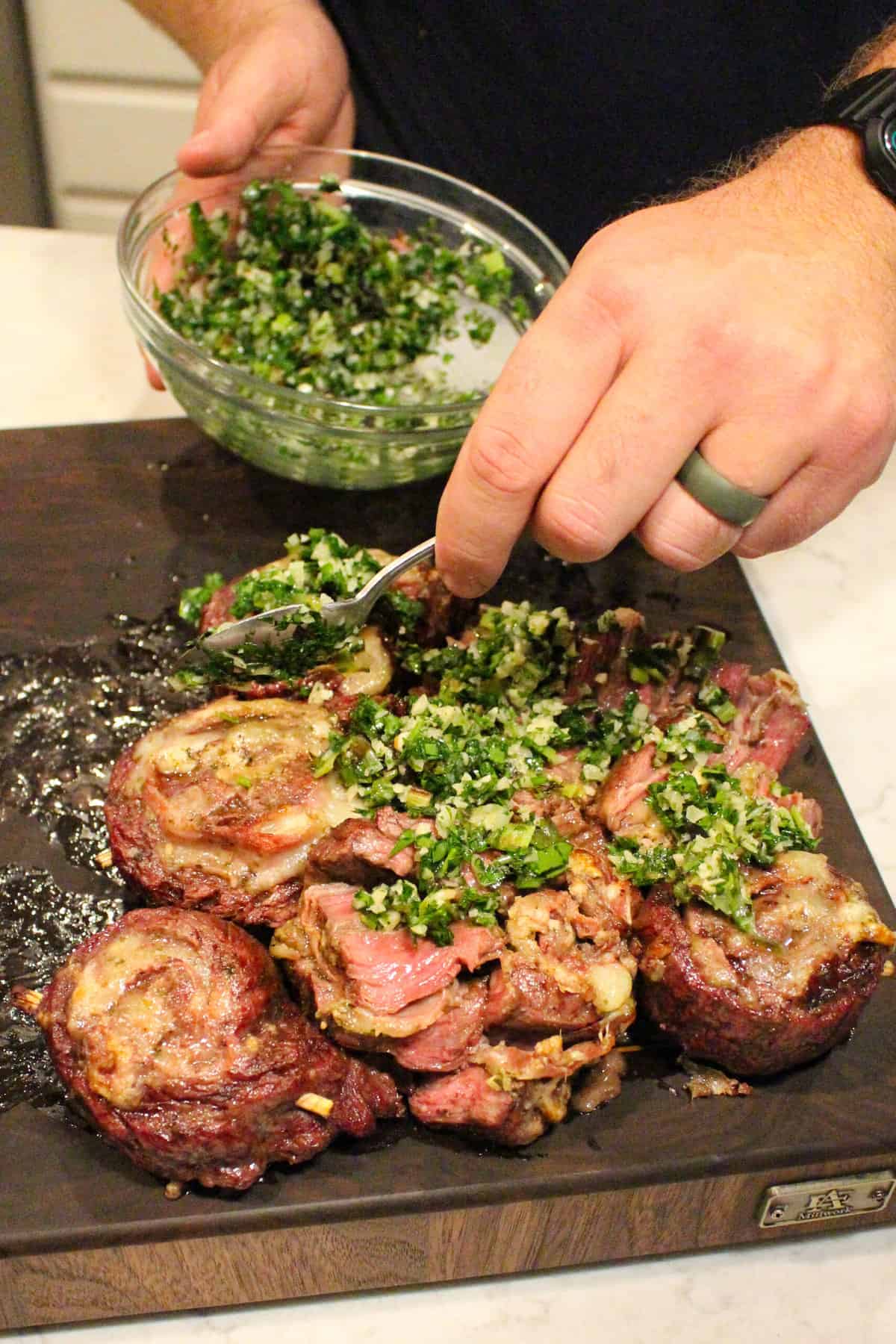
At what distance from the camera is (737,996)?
2.35 m

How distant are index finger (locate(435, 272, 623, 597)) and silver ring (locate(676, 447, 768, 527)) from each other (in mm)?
233

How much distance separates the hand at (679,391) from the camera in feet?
7.47

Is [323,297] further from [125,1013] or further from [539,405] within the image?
[125,1013]

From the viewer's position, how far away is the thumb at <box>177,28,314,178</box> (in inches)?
137

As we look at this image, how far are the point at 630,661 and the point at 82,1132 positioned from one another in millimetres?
1578

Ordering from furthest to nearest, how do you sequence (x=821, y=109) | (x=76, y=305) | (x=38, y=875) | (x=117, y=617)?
(x=76, y=305)
(x=117, y=617)
(x=821, y=109)
(x=38, y=875)

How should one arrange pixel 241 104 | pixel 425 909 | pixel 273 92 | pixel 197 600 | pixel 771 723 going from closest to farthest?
pixel 425 909 → pixel 771 723 → pixel 197 600 → pixel 241 104 → pixel 273 92

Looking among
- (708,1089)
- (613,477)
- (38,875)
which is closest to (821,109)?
(613,477)

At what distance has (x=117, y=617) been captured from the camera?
3234 mm

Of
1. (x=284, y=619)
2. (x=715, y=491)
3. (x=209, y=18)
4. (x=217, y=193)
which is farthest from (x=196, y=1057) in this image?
(x=209, y=18)

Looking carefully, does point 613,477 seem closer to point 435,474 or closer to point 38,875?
point 435,474

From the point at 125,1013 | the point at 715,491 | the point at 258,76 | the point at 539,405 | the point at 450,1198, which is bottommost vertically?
the point at 450,1198

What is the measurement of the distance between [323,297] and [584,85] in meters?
1.11

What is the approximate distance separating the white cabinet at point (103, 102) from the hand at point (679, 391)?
459 centimetres
